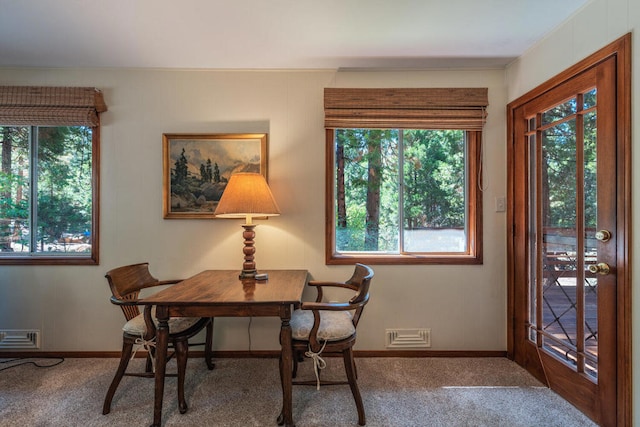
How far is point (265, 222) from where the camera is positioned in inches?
96.6

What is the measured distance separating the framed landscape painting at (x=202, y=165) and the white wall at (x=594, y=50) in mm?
1986

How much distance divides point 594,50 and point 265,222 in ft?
7.51

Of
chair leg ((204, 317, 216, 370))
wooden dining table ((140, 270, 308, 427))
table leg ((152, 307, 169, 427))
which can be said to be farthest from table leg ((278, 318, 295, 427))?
chair leg ((204, 317, 216, 370))

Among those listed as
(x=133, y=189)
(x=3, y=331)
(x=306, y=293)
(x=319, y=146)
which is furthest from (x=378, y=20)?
(x=3, y=331)

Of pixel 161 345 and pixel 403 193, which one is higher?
pixel 403 193

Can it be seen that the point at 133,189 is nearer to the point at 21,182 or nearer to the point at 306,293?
the point at 21,182

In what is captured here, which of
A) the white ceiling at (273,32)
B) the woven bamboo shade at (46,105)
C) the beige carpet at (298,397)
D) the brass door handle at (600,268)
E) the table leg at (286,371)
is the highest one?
the white ceiling at (273,32)

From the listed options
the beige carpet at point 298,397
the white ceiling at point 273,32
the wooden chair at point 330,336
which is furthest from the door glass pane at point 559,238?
the wooden chair at point 330,336

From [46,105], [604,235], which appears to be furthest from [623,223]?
[46,105]

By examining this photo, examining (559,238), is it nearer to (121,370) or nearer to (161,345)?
(161,345)

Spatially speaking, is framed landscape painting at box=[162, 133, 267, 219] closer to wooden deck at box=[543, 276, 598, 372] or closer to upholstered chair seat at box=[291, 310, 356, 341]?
upholstered chair seat at box=[291, 310, 356, 341]

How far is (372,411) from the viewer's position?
1771 mm

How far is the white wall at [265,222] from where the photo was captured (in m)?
2.43

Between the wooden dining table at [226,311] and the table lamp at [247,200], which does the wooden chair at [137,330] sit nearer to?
the wooden dining table at [226,311]
